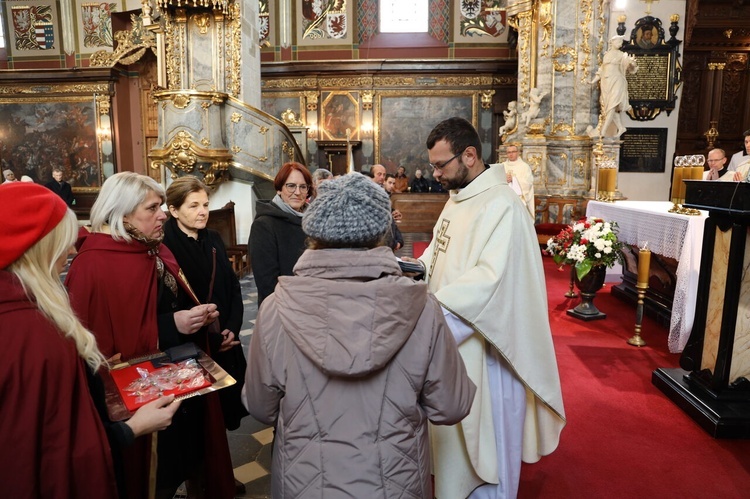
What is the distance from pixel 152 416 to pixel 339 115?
1621cm

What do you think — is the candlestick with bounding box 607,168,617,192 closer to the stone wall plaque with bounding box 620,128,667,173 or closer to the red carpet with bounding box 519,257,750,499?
the red carpet with bounding box 519,257,750,499

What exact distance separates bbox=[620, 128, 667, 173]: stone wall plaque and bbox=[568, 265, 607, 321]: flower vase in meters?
7.21

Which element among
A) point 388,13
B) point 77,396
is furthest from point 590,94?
point 77,396

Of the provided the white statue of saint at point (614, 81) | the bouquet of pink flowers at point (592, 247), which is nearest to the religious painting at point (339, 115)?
the white statue of saint at point (614, 81)

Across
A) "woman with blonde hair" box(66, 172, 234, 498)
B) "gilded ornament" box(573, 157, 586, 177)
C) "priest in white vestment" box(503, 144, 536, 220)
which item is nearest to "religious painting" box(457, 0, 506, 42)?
"gilded ornament" box(573, 157, 586, 177)

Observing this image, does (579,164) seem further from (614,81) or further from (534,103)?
(614,81)

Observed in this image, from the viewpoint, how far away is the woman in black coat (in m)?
2.71

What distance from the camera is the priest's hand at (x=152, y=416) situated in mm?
1503

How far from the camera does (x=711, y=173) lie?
719cm

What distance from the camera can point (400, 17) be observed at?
55.3 ft

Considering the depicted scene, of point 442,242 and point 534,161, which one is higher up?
point 534,161

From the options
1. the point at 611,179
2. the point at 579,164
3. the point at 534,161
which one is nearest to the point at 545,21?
the point at 534,161

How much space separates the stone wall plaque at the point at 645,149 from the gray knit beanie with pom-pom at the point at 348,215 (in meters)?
12.1

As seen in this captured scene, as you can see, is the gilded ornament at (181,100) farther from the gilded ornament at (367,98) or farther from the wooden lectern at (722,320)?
the gilded ornament at (367,98)
